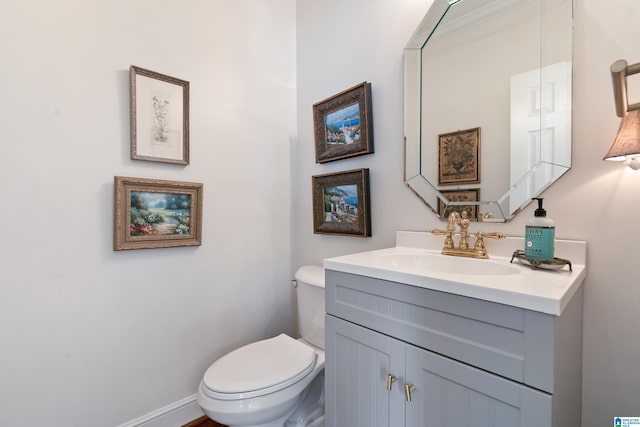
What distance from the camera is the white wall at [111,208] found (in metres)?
1.09

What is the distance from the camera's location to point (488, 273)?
3.26 ft

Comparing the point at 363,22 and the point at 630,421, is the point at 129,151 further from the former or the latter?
the point at 630,421

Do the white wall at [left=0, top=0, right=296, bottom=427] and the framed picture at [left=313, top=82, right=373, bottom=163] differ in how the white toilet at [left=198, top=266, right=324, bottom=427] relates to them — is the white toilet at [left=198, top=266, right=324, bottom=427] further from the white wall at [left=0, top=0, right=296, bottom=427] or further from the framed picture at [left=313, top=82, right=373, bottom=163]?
the framed picture at [left=313, top=82, right=373, bottom=163]

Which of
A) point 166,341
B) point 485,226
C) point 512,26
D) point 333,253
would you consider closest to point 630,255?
point 485,226

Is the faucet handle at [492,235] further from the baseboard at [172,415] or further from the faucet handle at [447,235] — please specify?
the baseboard at [172,415]

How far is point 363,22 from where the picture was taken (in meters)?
1.52

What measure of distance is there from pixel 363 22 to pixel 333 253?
127 cm

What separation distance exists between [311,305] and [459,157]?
0.98m

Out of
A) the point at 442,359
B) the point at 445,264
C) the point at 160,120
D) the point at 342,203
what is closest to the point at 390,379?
the point at 442,359

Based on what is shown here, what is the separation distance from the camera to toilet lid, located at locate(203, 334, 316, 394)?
3.56ft

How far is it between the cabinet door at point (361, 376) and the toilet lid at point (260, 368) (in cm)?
20

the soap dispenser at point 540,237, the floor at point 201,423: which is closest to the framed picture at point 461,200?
the soap dispenser at point 540,237

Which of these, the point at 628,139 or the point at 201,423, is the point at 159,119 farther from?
the point at 628,139

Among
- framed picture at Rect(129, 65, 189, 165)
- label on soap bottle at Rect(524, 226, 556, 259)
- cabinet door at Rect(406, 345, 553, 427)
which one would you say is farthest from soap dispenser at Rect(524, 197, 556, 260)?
framed picture at Rect(129, 65, 189, 165)
